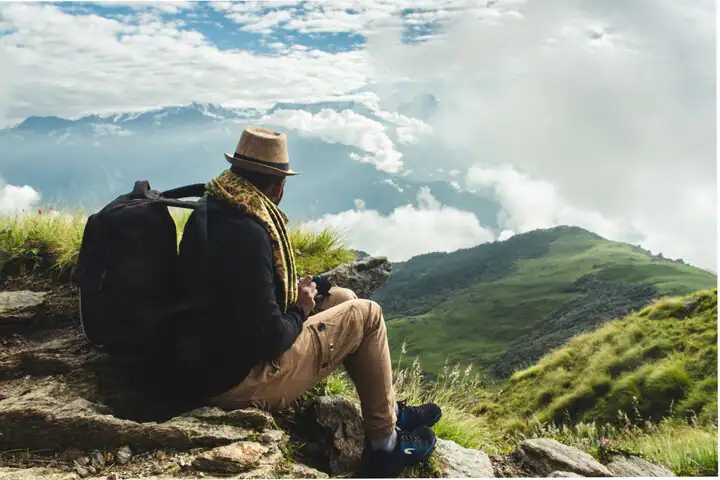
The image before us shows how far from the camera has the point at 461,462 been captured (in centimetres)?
581

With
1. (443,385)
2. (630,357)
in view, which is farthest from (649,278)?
(443,385)

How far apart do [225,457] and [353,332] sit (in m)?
1.48

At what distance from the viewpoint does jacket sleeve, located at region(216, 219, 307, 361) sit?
4152 mm

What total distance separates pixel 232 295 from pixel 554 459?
4.22 m

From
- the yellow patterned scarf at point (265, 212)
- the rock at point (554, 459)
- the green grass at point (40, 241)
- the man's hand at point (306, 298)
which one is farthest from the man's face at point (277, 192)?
the rock at point (554, 459)

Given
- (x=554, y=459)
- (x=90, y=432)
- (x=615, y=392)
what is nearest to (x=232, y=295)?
(x=90, y=432)

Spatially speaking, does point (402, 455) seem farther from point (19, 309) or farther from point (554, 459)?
point (19, 309)

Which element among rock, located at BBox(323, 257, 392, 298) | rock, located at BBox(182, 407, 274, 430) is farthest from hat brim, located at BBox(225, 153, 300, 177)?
rock, located at BBox(323, 257, 392, 298)

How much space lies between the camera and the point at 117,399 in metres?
5.36

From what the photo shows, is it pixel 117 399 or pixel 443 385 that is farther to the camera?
pixel 443 385

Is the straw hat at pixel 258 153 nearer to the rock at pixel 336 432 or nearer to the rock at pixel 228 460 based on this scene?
the rock at pixel 228 460

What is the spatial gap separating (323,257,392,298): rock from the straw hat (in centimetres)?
422

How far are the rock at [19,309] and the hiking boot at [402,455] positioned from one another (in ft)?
13.7

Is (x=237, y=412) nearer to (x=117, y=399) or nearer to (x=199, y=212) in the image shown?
(x=117, y=399)
